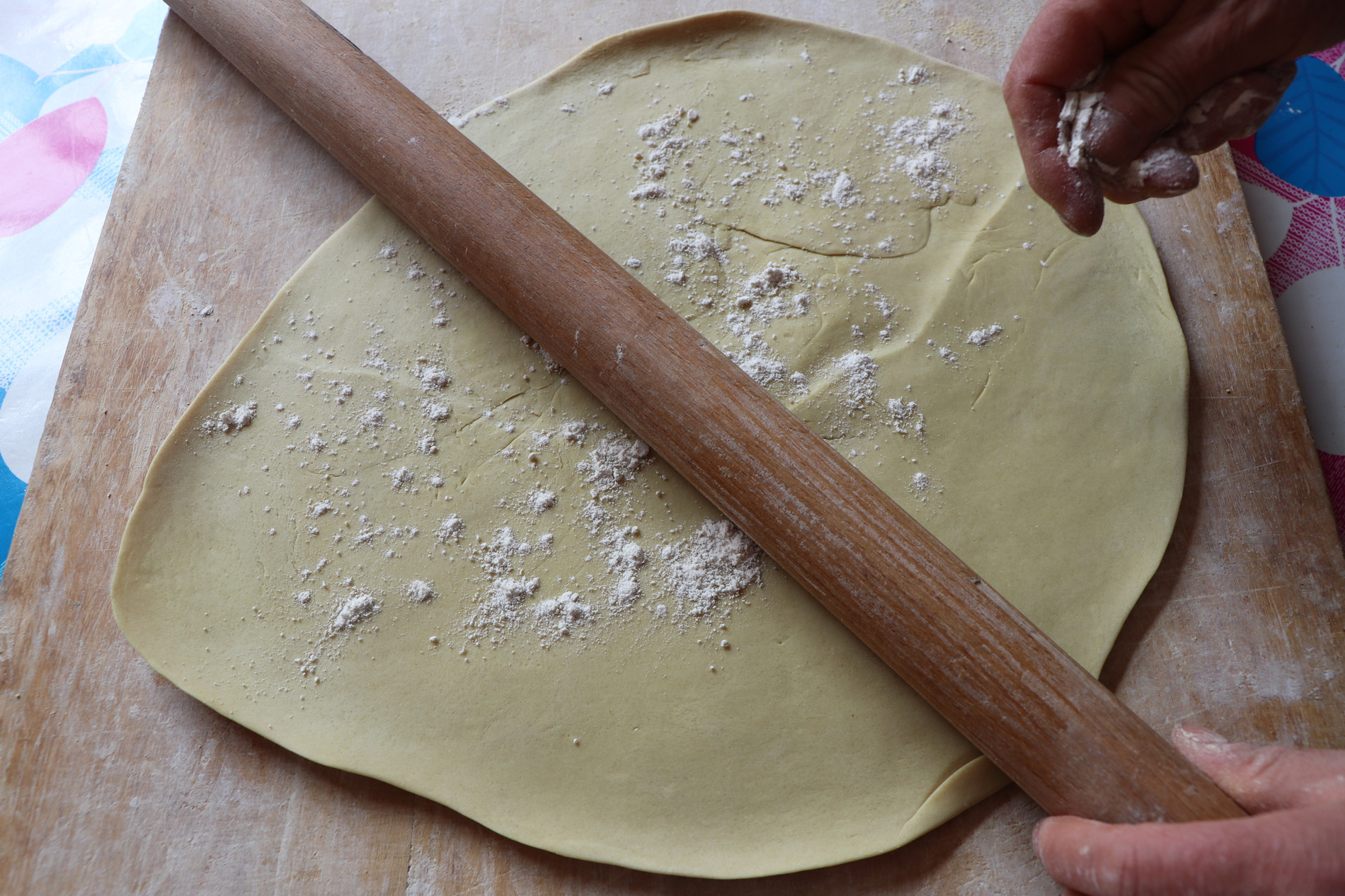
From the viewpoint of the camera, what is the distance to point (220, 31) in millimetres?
1828

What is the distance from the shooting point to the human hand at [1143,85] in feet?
3.83

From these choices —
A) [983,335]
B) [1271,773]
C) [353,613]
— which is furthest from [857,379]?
[353,613]

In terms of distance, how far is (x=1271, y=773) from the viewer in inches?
43.1

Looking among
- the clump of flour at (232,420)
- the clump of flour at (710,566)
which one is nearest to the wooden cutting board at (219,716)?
the clump of flour at (232,420)

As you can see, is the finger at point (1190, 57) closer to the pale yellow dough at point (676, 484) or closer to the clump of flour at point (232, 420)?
the pale yellow dough at point (676, 484)

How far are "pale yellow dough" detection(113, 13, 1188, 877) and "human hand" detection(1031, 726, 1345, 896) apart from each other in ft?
0.66

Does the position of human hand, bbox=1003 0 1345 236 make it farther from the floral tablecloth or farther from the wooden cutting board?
the floral tablecloth

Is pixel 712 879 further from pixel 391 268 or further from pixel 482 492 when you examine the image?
pixel 391 268

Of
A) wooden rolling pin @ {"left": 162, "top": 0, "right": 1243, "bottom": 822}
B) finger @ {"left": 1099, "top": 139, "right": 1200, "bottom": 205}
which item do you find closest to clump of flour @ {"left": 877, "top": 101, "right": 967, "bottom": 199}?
finger @ {"left": 1099, "top": 139, "right": 1200, "bottom": 205}

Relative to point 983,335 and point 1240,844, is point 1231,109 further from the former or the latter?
point 1240,844

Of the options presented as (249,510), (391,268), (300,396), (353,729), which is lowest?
(353,729)

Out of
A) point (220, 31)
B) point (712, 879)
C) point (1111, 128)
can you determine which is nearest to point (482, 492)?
point (712, 879)

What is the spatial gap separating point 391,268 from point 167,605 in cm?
79

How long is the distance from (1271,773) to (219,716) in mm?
1724
